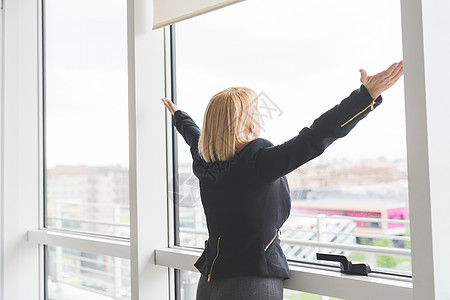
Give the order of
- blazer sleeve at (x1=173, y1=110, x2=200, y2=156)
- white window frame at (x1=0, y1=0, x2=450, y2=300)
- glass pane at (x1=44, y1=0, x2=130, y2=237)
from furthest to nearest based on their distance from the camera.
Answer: glass pane at (x1=44, y1=0, x2=130, y2=237), blazer sleeve at (x1=173, y1=110, x2=200, y2=156), white window frame at (x1=0, y1=0, x2=450, y2=300)

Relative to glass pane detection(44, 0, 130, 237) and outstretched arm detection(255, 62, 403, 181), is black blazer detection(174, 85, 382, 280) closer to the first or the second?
outstretched arm detection(255, 62, 403, 181)

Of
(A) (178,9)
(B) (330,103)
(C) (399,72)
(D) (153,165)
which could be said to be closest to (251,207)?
(B) (330,103)

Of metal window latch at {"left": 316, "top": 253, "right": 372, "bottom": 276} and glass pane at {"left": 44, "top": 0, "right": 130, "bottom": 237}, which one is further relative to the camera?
glass pane at {"left": 44, "top": 0, "right": 130, "bottom": 237}

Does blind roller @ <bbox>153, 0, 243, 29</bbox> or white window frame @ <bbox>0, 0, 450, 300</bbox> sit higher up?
blind roller @ <bbox>153, 0, 243, 29</bbox>

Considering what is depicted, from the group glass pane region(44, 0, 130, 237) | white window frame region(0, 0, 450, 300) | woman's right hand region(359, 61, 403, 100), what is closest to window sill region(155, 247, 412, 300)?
white window frame region(0, 0, 450, 300)

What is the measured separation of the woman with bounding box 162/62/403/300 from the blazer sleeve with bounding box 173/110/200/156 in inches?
6.3

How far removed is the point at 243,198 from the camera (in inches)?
54.8

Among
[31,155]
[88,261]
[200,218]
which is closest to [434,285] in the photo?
[200,218]

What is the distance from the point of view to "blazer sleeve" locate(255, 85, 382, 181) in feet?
3.84

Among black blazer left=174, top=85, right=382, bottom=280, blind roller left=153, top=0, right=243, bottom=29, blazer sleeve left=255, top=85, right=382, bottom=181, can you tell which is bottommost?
black blazer left=174, top=85, right=382, bottom=280

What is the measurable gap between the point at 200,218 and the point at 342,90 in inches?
33.3

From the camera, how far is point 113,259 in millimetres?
2363

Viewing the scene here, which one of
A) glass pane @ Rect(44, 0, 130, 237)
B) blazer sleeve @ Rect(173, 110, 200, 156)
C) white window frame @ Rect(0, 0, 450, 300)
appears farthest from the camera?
glass pane @ Rect(44, 0, 130, 237)

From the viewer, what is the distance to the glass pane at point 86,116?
2.33 metres
